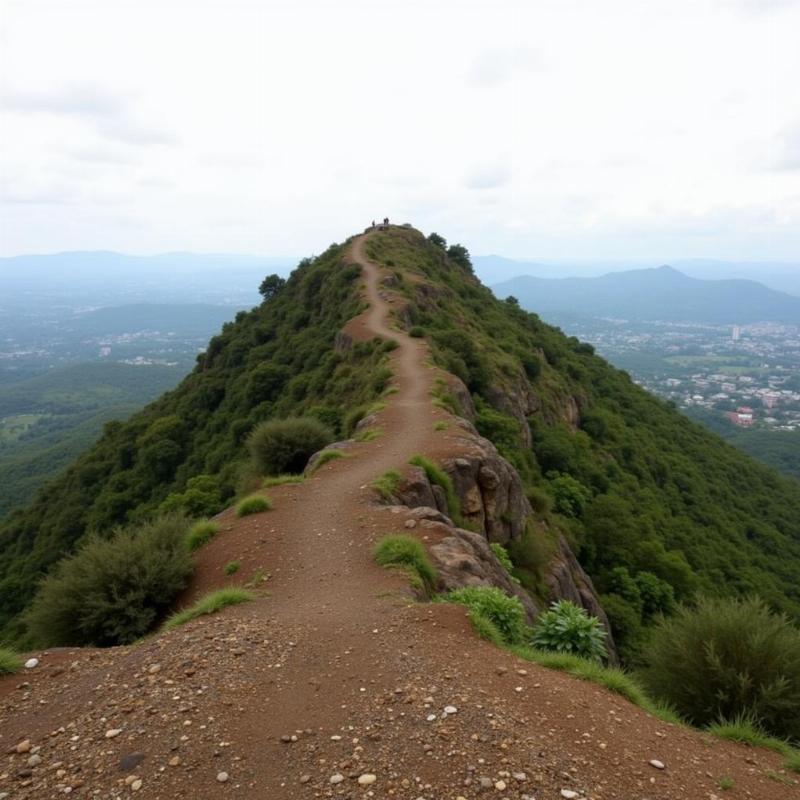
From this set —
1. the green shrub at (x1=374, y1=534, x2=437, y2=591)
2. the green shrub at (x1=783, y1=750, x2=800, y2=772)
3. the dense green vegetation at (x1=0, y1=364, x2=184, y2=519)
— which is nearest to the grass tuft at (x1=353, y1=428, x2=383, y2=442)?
the green shrub at (x1=374, y1=534, x2=437, y2=591)

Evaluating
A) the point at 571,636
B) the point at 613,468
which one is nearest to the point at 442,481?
the point at 571,636

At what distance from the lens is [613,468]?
3719 cm

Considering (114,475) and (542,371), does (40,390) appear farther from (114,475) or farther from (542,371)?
(542,371)

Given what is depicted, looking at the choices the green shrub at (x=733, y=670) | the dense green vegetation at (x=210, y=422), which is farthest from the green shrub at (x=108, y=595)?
the dense green vegetation at (x=210, y=422)

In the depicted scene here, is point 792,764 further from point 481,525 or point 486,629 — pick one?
point 481,525

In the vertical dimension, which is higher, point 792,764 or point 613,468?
point 792,764

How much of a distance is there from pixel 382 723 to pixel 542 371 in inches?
1620

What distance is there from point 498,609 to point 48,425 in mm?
179064

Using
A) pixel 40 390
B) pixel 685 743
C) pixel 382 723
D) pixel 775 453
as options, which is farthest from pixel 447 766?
pixel 40 390

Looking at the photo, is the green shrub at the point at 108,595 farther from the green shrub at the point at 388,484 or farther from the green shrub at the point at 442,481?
the green shrub at the point at 442,481

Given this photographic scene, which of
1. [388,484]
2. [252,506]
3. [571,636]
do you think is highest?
[388,484]

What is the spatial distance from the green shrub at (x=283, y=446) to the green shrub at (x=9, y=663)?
10.8 m

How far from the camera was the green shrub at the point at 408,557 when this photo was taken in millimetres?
10227

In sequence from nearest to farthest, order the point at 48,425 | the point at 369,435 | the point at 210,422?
1. the point at 369,435
2. the point at 210,422
3. the point at 48,425
